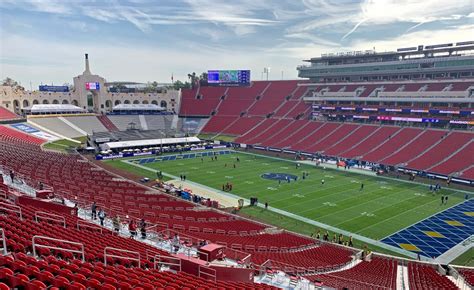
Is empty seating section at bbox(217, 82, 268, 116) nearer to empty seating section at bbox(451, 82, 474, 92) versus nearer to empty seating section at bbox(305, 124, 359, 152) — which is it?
empty seating section at bbox(305, 124, 359, 152)

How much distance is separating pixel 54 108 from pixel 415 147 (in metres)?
77.0

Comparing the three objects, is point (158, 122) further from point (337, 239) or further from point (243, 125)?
point (337, 239)

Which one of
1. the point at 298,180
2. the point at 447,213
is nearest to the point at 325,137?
the point at 298,180

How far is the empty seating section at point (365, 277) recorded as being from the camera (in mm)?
15680

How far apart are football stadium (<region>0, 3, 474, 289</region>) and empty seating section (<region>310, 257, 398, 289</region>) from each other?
172 millimetres

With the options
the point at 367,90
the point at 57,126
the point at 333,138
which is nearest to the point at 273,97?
the point at 367,90

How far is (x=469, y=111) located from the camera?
5362 cm

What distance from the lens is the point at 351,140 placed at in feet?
207

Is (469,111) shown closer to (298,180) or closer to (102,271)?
(298,180)

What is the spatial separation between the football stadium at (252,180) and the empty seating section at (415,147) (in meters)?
0.33

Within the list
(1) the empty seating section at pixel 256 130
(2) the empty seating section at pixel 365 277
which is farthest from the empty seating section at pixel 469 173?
(1) the empty seating section at pixel 256 130

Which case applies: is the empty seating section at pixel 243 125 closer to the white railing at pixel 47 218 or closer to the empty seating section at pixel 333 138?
the empty seating section at pixel 333 138

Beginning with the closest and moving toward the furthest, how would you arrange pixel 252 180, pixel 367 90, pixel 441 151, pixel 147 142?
pixel 252 180 → pixel 441 151 → pixel 147 142 → pixel 367 90

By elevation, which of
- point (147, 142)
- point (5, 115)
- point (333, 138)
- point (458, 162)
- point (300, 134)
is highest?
point (5, 115)
